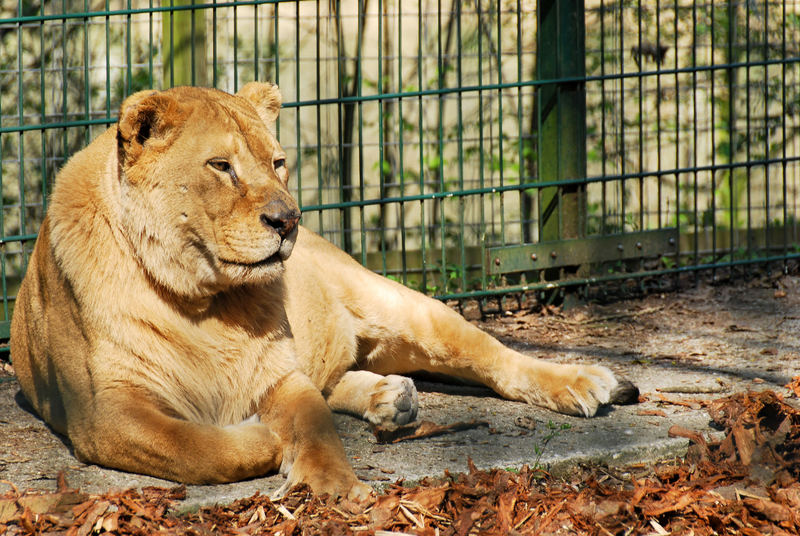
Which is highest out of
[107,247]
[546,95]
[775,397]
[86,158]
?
[546,95]

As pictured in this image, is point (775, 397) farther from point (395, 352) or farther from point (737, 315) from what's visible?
point (737, 315)

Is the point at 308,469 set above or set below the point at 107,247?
below

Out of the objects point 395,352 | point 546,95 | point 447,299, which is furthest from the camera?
point 546,95

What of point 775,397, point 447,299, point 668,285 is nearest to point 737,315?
point 668,285

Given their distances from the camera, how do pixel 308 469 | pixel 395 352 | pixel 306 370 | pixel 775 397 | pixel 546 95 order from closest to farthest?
pixel 308 469, pixel 775 397, pixel 306 370, pixel 395 352, pixel 546 95

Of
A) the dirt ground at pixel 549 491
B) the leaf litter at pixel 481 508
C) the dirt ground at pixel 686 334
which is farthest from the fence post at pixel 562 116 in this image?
the leaf litter at pixel 481 508

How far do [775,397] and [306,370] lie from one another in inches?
71.9

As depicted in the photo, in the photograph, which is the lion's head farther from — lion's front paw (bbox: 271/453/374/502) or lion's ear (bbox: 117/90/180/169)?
lion's front paw (bbox: 271/453/374/502)

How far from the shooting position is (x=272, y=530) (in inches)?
108

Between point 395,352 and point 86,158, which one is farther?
point 395,352

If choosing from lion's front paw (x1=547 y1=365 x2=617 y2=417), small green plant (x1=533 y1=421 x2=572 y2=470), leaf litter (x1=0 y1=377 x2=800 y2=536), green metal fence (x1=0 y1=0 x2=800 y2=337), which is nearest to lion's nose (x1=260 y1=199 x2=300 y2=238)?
leaf litter (x1=0 y1=377 x2=800 y2=536)

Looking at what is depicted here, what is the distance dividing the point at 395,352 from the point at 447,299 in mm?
1220

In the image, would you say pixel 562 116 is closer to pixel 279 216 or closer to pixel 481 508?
pixel 279 216

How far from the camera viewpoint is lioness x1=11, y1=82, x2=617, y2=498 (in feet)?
10.1
